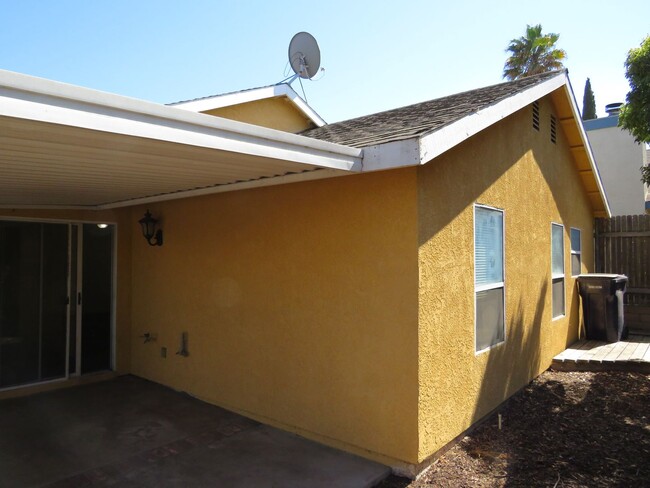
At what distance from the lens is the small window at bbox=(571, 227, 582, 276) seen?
28.6 ft

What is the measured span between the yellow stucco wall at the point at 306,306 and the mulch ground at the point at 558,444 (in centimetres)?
73

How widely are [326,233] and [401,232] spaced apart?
2.90ft

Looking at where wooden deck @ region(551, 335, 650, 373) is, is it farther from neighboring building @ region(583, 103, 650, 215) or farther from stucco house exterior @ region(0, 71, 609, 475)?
neighboring building @ region(583, 103, 650, 215)

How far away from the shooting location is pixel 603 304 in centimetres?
849

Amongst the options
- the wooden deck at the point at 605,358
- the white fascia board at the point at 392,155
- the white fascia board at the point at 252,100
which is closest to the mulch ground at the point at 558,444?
the wooden deck at the point at 605,358

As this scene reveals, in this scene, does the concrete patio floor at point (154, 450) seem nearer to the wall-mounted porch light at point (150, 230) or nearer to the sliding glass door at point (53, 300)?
the sliding glass door at point (53, 300)

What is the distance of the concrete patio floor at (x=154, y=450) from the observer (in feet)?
12.9

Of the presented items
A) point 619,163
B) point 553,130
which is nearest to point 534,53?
point 619,163

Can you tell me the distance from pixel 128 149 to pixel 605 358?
24.5 feet

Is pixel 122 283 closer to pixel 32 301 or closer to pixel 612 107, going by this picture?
pixel 32 301

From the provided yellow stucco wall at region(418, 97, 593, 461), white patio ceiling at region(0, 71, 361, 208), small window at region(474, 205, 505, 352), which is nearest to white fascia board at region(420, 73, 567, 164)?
yellow stucco wall at region(418, 97, 593, 461)

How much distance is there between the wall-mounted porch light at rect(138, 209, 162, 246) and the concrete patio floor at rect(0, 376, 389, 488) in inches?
88.8

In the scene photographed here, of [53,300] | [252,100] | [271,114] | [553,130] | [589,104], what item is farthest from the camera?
[589,104]

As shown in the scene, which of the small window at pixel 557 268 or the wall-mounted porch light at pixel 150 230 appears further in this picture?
the small window at pixel 557 268
